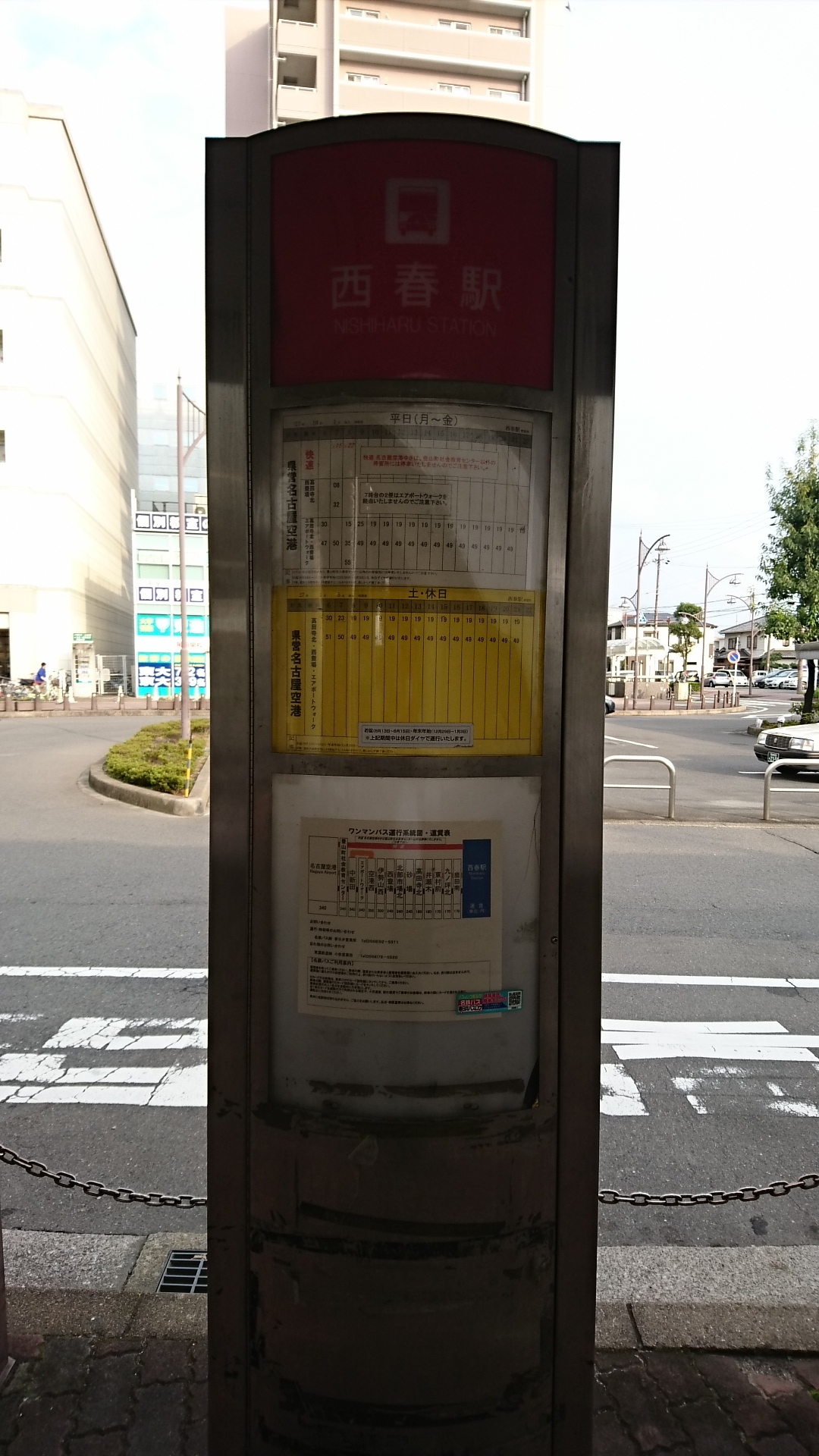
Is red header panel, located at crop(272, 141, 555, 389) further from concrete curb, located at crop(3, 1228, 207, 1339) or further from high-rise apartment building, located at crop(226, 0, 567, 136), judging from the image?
high-rise apartment building, located at crop(226, 0, 567, 136)

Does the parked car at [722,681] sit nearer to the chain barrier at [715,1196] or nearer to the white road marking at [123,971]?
the white road marking at [123,971]

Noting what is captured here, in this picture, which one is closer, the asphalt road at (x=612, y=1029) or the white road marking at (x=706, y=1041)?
the asphalt road at (x=612, y=1029)

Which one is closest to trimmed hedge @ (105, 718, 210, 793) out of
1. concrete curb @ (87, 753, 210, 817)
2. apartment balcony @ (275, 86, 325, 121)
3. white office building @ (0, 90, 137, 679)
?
concrete curb @ (87, 753, 210, 817)

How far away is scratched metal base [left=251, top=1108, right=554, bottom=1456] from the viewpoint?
67.6 inches

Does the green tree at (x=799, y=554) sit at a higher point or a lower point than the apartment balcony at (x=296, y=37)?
lower

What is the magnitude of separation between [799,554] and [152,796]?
19.9 metres

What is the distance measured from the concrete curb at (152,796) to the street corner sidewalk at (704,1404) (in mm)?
9466

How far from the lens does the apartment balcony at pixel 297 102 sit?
4241 centimetres

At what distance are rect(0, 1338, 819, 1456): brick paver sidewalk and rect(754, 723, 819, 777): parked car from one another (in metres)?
13.8

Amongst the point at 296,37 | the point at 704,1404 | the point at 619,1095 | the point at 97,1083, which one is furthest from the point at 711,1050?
the point at 296,37

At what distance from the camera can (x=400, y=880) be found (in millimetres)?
1716

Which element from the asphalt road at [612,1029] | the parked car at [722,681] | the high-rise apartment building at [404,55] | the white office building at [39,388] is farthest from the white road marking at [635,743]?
the parked car at [722,681]

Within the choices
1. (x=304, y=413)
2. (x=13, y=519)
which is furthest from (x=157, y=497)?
(x=304, y=413)

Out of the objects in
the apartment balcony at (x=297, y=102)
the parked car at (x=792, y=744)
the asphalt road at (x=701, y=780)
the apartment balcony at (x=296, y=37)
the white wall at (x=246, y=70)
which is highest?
the white wall at (x=246, y=70)
